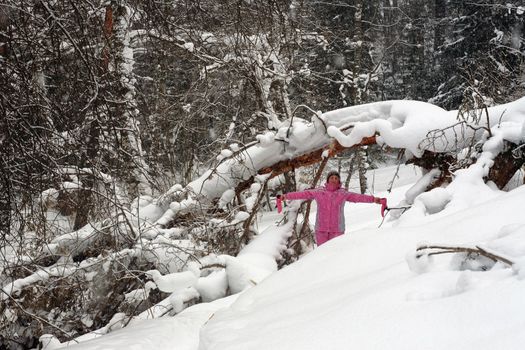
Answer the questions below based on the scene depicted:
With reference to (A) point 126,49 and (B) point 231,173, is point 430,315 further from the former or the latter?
(A) point 126,49

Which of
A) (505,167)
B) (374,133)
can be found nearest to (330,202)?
(374,133)

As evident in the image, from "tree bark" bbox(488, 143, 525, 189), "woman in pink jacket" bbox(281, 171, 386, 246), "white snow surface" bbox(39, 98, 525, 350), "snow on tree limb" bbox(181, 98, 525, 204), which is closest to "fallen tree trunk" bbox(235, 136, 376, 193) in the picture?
"snow on tree limb" bbox(181, 98, 525, 204)

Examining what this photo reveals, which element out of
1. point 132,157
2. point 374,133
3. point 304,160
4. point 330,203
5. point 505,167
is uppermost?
point 132,157

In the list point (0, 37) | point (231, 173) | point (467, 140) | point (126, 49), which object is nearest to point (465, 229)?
point (0, 37)

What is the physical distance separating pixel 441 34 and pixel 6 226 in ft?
97.7

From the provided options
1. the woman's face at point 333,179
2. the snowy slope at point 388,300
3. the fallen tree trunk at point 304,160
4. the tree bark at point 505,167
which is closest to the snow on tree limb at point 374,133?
the fallen tree trunk at point 304,160

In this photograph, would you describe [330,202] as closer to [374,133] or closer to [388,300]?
[374,133]

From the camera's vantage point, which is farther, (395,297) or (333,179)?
(333,179)

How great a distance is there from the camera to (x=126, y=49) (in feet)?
28.6

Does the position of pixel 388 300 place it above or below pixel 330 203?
above

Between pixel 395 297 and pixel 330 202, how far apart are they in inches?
181

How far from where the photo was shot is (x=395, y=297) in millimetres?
1574

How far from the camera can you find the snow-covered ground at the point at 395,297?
4.00 ft

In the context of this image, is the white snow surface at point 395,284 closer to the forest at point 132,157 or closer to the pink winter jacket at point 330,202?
the forest at point 132,157
